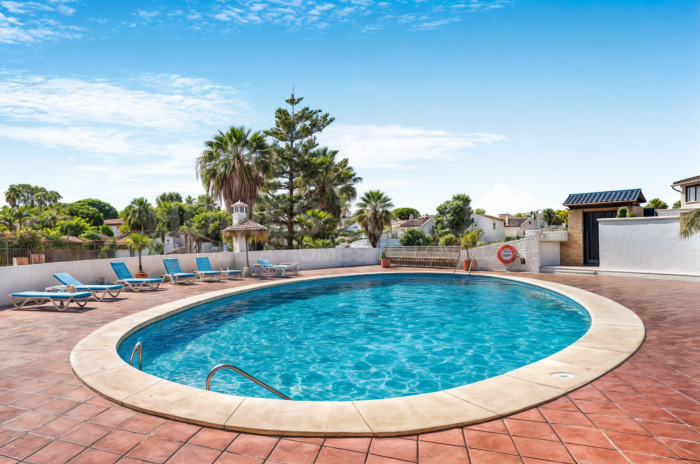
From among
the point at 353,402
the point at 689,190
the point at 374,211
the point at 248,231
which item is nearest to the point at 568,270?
the point at 689,190

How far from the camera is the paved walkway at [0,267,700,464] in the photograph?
2.82 meters

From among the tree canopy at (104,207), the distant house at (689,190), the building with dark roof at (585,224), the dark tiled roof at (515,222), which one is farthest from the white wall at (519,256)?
the tree canopy at (104,207)

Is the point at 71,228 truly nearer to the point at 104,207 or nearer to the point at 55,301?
the point at 104,207

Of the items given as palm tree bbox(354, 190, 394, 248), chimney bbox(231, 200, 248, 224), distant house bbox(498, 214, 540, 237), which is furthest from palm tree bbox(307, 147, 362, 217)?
distant house bbox(498, 214, 540, 237)

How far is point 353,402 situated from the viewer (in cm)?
396

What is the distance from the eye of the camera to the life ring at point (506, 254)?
62.3 feet

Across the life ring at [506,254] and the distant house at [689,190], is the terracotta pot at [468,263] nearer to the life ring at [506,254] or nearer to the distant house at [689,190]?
the life ring at [506,254]

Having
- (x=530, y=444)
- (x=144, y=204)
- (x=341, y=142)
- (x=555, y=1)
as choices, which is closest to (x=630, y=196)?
(x=555, y=1)

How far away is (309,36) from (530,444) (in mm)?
15807

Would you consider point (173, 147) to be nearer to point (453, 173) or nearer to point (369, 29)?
point (369, 29)

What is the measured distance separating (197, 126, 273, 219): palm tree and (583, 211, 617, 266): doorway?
2070 cm

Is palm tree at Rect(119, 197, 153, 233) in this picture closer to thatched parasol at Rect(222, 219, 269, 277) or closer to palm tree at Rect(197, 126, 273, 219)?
palm tree at Rect(197, 126, 273, 219)

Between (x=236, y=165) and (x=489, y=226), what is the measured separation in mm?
38043

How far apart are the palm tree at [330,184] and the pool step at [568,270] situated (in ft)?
66.8
